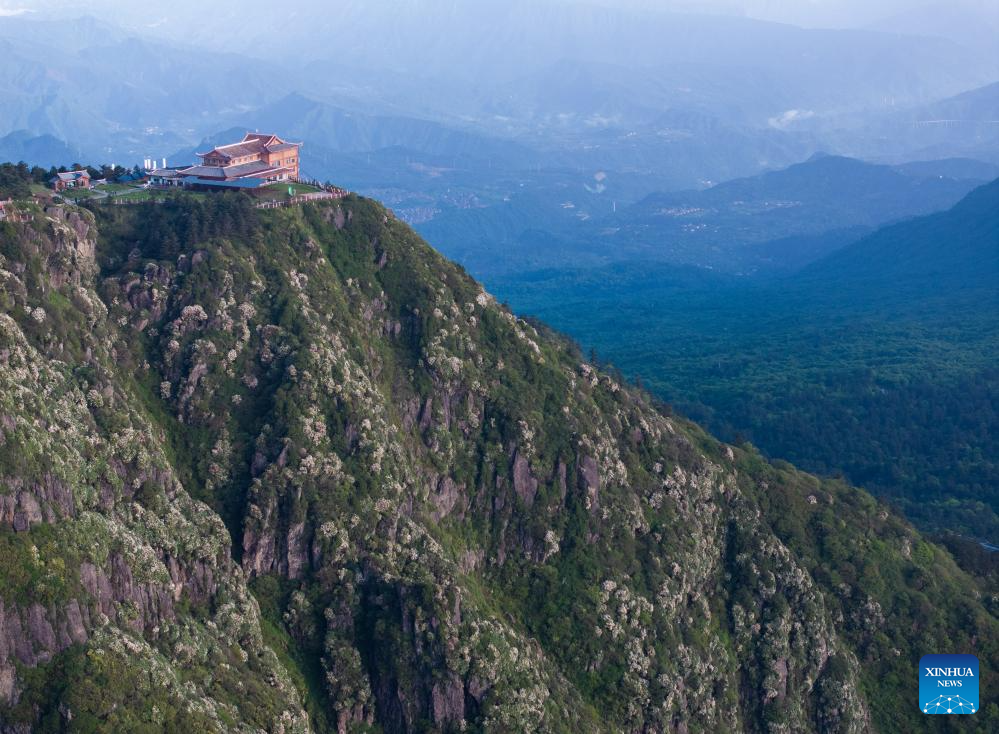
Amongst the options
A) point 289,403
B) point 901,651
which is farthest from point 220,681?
point 901,651

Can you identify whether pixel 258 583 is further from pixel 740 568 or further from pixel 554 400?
pixel 740 568

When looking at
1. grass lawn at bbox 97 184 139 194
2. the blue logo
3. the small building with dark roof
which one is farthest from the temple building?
the blue logo

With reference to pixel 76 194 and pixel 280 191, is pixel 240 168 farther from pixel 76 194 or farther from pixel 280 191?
pixel 76 194

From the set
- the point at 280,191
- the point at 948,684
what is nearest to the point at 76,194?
the point at 280,191

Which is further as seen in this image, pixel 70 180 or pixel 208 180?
pixel 208 180

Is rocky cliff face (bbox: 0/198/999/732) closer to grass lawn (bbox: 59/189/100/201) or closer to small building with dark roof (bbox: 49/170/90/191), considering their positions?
grass lawn (bbox: 59/189/100/201)

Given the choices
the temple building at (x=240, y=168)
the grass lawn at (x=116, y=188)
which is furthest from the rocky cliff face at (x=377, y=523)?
the grass lawn at (x=116, y=188)
